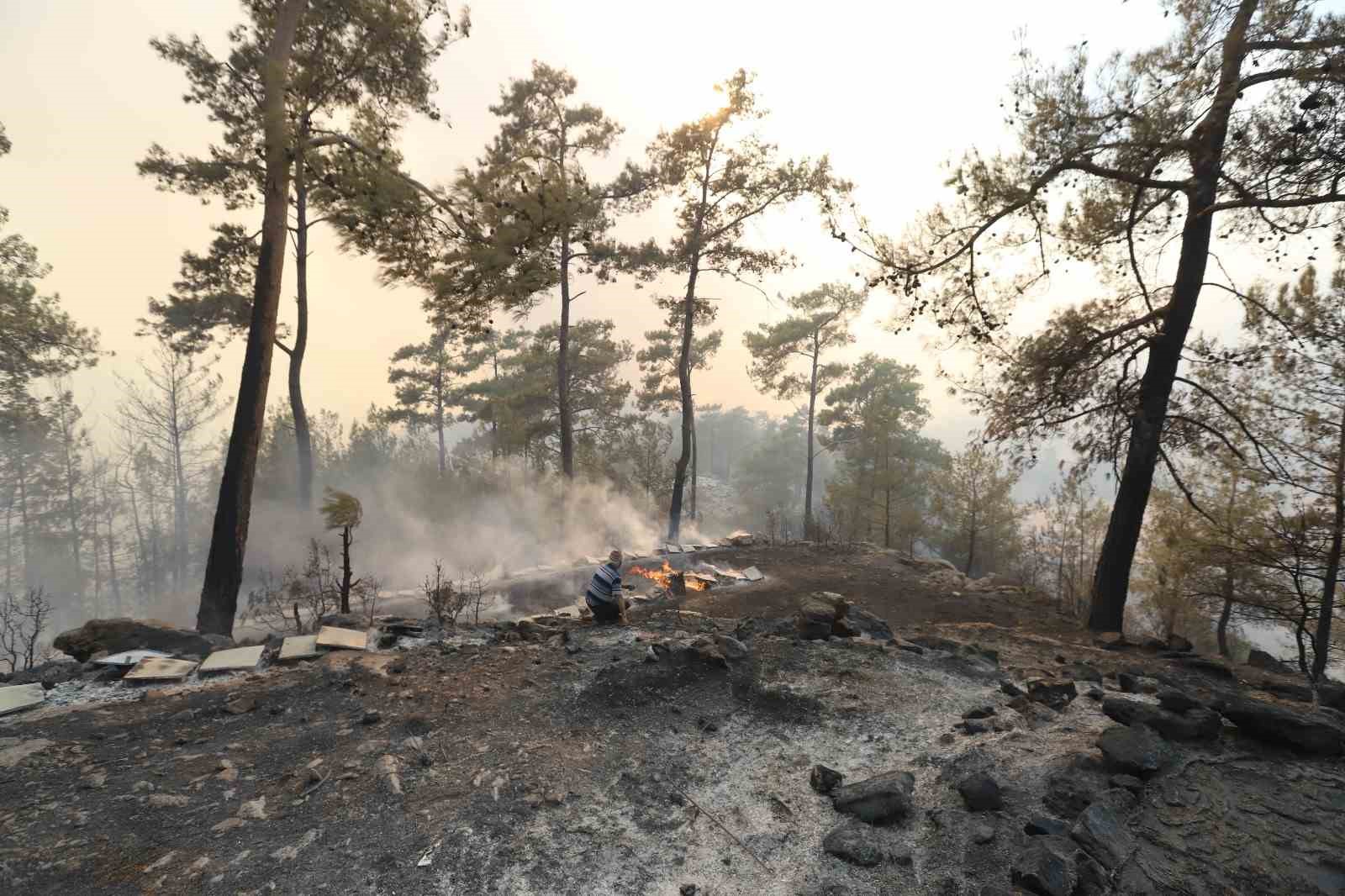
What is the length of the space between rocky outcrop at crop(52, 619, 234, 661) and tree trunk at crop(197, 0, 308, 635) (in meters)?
1.39

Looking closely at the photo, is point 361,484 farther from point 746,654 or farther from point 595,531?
point 746,654

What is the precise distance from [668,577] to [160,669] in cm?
894

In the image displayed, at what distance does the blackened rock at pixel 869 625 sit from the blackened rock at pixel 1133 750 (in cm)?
349

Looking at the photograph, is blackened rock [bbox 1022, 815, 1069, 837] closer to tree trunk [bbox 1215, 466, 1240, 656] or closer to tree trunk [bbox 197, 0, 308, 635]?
tree trunk [bbox 1215, 466, 1240, 656]

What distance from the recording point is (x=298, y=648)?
6371 millimetres

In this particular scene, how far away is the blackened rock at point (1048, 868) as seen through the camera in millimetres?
2766

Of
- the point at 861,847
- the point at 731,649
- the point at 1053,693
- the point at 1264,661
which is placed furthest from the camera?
the point at 1264,661

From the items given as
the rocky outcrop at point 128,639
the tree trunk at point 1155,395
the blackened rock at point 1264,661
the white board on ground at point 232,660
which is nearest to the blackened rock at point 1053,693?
the tree trunk at point 1155,395

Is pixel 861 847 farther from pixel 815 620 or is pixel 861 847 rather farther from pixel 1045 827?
pixel 815 620

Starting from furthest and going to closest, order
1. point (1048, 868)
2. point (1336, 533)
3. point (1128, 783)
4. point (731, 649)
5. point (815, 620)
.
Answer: point (1336, 533), point (815, 620), point (731, 649), point (1128, 783), point (1048, 868)

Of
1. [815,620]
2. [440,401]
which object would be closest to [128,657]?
[815,620]

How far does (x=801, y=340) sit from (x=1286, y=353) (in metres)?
22.5

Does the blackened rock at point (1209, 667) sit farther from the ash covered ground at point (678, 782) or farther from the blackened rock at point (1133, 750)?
the blackened rock at point (1133, 750)

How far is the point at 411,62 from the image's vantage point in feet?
30.1
